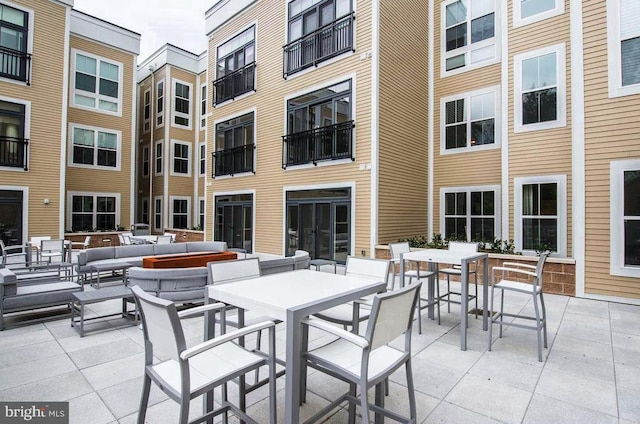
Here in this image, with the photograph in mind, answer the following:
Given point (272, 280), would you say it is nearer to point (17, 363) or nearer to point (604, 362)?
point (17, 363)

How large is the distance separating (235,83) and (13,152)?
8020 mm

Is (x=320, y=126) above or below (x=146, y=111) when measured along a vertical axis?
below

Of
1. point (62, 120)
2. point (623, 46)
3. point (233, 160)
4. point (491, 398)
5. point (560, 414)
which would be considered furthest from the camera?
point (233, 160)

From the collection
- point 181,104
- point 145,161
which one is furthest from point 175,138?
point 145,161

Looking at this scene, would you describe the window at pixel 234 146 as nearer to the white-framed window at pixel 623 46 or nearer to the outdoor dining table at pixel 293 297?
the outdoor dining table at pixel 293 297

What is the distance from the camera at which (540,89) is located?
8.05 m

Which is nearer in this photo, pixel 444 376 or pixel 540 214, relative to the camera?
pixel 444 376

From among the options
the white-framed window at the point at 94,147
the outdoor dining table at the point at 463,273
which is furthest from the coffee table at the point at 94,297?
the white-framed window at the point at 94,147

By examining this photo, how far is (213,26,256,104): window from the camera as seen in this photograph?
40.2ft

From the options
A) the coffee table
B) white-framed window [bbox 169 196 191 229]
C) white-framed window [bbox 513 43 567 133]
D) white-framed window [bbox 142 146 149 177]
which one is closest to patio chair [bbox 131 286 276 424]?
the coffee table

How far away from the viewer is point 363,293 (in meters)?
2.56

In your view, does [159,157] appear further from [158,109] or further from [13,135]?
[13,135]

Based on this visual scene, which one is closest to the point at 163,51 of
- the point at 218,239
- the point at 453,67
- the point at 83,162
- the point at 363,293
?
the point at 83,162

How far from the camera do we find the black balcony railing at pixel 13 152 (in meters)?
11.3
